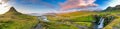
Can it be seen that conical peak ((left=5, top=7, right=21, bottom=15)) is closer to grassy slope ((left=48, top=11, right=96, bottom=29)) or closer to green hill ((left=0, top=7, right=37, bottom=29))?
green hill ((left=0, top=7, right=37, bottom=29))

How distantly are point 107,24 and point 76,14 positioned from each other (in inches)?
41.8

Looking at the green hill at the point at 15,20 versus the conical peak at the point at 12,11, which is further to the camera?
the conical peak at the point at 12,11

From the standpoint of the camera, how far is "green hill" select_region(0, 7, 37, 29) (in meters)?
10.4

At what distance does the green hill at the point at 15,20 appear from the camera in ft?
34.2

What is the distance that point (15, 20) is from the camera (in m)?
10.5

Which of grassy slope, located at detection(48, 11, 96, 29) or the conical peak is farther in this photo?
the conical peak

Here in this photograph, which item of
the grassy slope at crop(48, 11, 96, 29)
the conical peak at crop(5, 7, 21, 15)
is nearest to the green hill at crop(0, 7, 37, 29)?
the conical peak at crop(5, 7, 21, 15)

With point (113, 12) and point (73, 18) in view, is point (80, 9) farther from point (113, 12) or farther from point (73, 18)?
point (113, 12)

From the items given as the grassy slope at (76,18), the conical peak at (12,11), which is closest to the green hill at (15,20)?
the conical peak at (12,11)

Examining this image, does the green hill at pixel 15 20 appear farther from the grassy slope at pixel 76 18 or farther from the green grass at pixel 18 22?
the grassy slope at pixel 76 18

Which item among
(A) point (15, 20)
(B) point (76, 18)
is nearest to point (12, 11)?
(A) point (15, 20)

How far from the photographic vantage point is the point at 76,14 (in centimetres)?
1061

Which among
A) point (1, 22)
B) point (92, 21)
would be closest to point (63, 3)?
point (92, 21)

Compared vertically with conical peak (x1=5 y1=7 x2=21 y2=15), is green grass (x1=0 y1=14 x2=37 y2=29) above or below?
below
